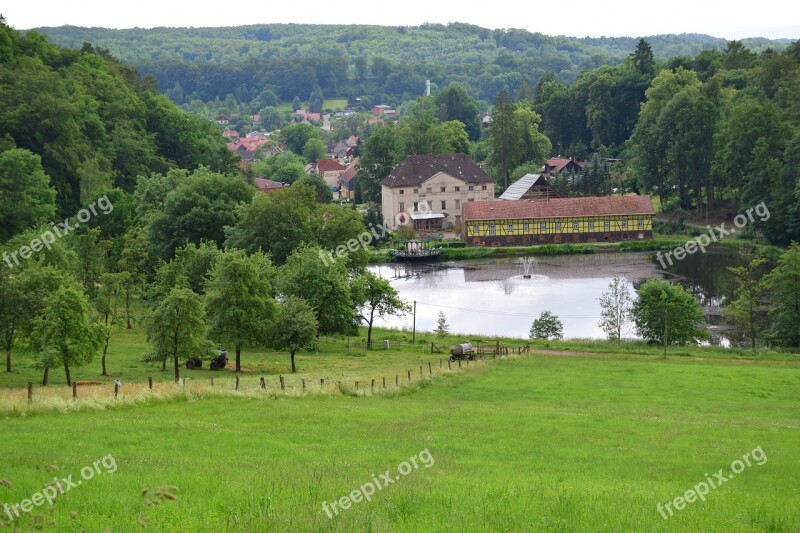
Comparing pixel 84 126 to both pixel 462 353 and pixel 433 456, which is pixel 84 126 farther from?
pixel 433 456

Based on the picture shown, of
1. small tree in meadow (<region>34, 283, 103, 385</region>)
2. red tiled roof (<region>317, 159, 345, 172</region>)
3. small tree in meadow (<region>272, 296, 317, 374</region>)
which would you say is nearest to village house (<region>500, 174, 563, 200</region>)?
red tiled roof (<region>317, 159, 345, 172</region>)

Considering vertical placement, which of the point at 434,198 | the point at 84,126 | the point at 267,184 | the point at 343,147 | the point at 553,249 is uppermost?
the point at 343,147

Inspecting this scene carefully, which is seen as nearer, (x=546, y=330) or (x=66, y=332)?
(x=66, y=332)

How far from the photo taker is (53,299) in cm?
2883

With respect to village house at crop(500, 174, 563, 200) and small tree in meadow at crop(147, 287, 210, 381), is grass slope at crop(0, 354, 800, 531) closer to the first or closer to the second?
small tree in meadow at crop(147, 287, 210, 381)

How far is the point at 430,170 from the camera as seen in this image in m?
89.0

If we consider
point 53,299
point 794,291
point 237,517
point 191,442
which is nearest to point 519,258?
point 794,291

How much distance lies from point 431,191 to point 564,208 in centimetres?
1445

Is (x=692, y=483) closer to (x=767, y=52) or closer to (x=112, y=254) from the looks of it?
(x=112, y=254)

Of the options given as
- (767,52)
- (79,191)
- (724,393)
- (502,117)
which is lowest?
(724,393)

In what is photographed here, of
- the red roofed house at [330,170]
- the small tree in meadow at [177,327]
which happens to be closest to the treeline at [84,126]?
the small tree in meadow at [177,327]

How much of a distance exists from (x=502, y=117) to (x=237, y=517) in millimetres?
92119

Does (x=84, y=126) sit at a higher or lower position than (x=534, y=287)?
higher

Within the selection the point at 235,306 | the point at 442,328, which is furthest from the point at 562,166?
the point at 235,306
